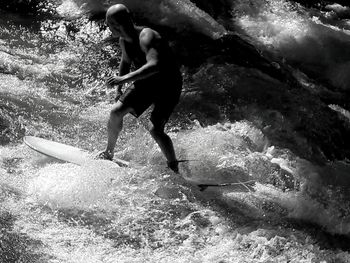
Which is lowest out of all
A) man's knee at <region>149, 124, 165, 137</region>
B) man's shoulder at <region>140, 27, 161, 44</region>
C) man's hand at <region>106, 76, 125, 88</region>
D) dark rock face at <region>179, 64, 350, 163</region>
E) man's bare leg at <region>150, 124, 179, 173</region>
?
dark rock face at <region>179, 64, 350, 163</region>

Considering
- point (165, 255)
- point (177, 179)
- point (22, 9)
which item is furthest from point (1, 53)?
point (165, 255)

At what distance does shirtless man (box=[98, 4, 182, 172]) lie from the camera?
200 inches

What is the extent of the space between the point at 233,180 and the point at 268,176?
19.2 inches

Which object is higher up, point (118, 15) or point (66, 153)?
point (118, 15)

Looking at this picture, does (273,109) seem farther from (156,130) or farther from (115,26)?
(115,26)

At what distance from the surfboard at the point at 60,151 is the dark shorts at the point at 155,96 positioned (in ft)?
2.87

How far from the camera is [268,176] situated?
21.3 feet

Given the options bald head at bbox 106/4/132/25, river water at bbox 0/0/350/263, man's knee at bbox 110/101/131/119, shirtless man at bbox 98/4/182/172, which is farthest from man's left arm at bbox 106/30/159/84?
river water at bbox 0/0/350/263

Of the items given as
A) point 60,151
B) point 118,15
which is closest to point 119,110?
point 118,15

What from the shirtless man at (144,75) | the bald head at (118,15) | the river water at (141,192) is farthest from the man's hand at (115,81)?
the river water at (141,192)

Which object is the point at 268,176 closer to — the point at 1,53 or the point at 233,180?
the point at 233,180

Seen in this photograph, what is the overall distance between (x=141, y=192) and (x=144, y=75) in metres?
1.37

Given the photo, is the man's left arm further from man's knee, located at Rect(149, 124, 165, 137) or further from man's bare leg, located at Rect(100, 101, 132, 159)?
man's knee, located at Rect(149, 124, 165, 137)

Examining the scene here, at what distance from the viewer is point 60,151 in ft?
20.5
